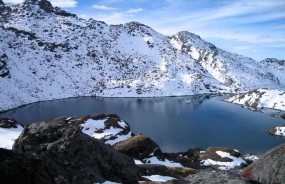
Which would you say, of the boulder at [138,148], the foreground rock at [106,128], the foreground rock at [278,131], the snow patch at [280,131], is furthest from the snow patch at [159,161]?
the snow patch at [280,131]

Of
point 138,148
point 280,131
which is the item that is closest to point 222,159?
point 138,148

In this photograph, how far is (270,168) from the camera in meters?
17.0

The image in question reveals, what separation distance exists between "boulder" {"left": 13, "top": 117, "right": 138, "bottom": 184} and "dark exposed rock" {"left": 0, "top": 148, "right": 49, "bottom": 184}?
6551 mm

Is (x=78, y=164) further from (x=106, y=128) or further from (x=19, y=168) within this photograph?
(x=106, y=128)

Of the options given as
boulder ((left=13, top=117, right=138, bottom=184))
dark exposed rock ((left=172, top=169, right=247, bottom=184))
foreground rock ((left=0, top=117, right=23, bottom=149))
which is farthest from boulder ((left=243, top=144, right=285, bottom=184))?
foreground rock ((left=0, top=117, right=23, bottom=149))

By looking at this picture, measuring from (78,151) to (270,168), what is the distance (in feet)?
32.3

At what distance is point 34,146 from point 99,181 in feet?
15.0

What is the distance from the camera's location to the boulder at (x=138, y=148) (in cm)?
6244

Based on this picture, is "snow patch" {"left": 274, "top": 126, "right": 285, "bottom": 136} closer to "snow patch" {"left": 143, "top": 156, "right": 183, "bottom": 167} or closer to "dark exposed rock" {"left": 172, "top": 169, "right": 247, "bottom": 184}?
"snow patch" {"left": 143, "top": 156, "right": 183, "bottom": 167}

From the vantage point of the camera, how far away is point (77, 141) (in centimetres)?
2042

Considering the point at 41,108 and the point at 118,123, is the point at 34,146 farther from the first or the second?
the point at 41,108

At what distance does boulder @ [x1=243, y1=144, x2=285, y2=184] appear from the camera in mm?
16625

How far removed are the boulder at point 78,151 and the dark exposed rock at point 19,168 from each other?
6551mm

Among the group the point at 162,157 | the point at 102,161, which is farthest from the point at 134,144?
the point at 102,161
